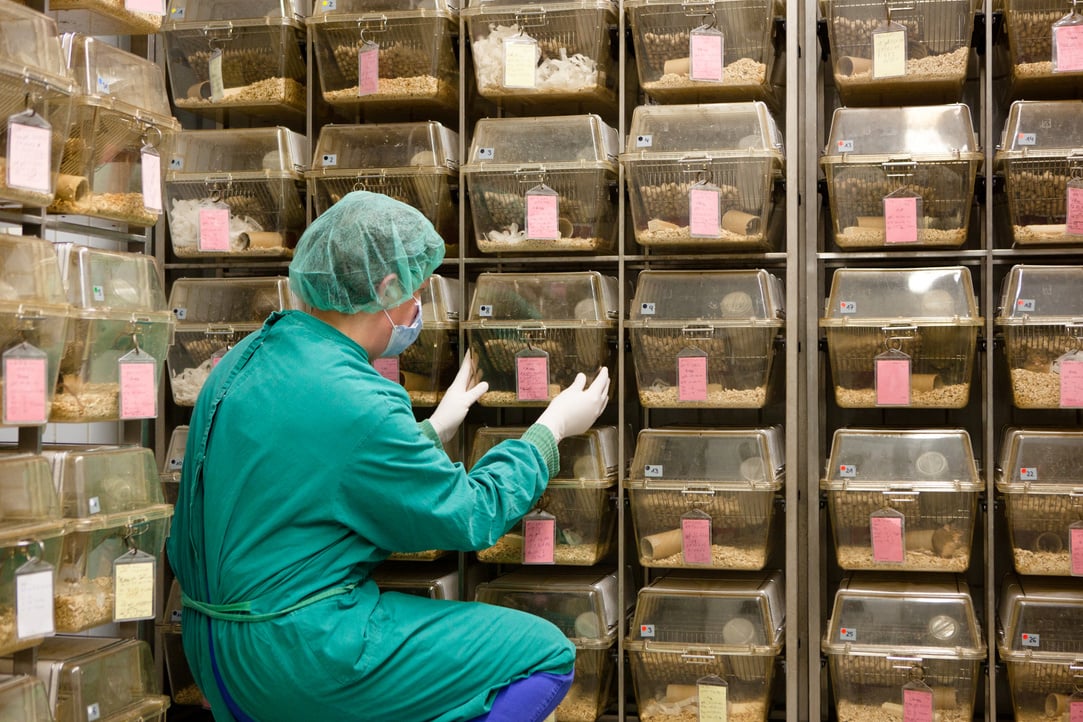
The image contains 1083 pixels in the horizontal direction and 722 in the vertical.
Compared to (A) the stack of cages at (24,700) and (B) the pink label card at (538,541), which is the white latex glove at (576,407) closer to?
(B) the pink label card at (538,541)

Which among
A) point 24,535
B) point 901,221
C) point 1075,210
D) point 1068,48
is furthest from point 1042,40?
point 24,535

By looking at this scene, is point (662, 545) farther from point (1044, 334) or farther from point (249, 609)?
point (249, 609)

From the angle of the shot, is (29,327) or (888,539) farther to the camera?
(888,539)

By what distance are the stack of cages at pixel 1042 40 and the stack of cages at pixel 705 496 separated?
121cm

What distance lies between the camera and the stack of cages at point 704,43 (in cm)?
320

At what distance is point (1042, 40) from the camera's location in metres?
3.12

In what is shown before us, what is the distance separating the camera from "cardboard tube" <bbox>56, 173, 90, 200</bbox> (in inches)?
99.0

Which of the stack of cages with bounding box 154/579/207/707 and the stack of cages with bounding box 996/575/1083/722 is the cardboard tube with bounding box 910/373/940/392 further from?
the stack of cages with bounding box 154/579/207/707

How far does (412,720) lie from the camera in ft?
7.48

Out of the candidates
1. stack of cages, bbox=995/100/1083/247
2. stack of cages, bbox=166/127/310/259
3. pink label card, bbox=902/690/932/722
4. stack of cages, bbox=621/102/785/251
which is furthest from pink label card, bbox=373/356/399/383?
stack of cages, bbox=995/100/1083/247

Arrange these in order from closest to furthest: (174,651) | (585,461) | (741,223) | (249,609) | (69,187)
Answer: (249,609), (69,187), (741,223), (585,461), (174,651)

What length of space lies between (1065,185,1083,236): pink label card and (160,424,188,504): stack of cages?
2.58 m

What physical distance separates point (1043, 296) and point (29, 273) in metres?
2.49

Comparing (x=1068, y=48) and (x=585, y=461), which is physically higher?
(x=1068, y=48)
